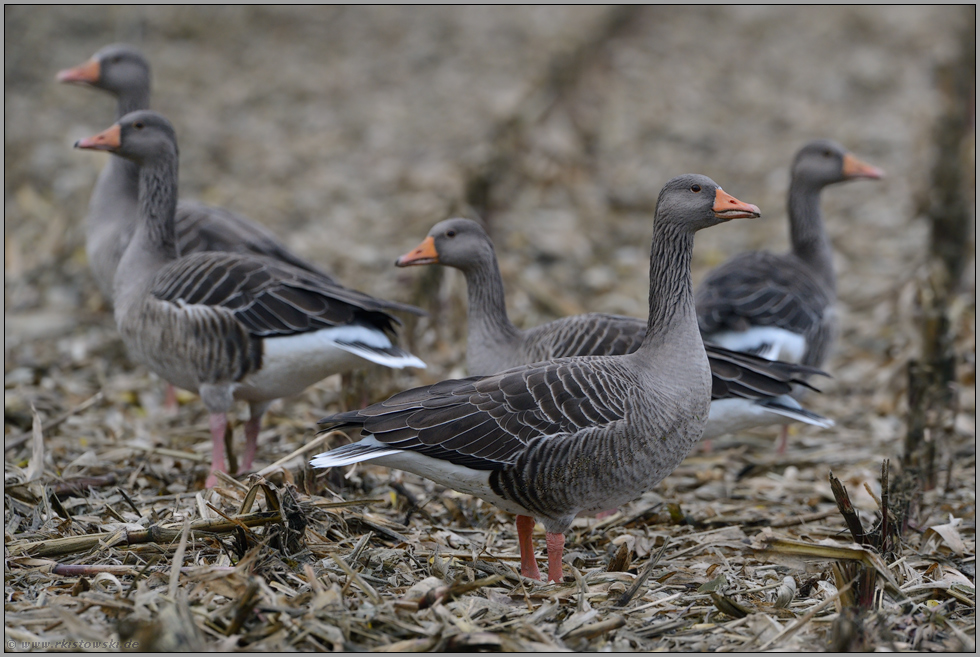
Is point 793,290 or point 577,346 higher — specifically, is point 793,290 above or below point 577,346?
above

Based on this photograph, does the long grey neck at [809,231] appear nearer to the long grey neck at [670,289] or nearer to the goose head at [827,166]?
the goose head at [827,166]

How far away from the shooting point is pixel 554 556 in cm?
538

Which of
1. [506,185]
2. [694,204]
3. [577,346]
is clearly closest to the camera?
[694,204]

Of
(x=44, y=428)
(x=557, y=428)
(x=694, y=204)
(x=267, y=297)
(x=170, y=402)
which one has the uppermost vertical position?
(x=694, y=204)

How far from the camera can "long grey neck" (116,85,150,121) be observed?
9398 millimetres

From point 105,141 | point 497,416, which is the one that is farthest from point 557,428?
point 105,141

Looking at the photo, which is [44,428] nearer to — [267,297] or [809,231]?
[267,297]

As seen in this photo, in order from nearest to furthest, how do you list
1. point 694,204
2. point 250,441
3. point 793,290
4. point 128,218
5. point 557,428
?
1. point 557,428
2. point 694,204
3. point 250,441
4. point 793,290
5. point 128,218

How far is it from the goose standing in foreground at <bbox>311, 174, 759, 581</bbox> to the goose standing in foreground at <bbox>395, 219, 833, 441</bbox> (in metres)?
0.99

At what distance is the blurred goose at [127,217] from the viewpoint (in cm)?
864

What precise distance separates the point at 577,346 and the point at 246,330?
242 centimetres

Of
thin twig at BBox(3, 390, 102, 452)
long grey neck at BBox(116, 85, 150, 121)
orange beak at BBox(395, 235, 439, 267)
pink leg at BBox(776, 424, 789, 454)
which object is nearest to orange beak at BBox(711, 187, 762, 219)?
orange beak at BBox(395, 235, 439, 267)

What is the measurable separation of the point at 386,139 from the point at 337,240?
415 centimetres

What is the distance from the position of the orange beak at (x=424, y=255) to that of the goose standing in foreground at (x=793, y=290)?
A: 234cm
